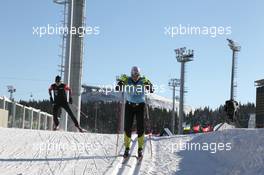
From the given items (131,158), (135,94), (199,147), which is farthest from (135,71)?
(199,147)

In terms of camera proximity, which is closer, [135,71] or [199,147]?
[135,71]

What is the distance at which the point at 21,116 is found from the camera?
24.0 metres

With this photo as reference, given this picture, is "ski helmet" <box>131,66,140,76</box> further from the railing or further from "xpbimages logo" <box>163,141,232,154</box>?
the railing

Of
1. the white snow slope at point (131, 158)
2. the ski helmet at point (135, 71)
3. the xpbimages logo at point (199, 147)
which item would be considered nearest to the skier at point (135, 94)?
the ski helmet at point (135, 71)

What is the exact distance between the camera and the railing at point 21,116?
73.7ft

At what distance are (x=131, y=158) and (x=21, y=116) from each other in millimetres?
14512

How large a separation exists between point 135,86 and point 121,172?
111 inches

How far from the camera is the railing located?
2247cm

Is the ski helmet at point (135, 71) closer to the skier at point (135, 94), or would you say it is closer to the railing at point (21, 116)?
the skier at point (135, 94)

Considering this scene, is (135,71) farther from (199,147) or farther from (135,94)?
(199,147)

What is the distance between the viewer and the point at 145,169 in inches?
378

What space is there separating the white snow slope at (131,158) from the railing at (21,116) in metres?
8.59

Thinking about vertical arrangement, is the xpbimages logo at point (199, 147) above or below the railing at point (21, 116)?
below

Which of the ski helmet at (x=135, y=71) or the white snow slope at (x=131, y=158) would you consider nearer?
the white snow slope at (x=131, y=158)
